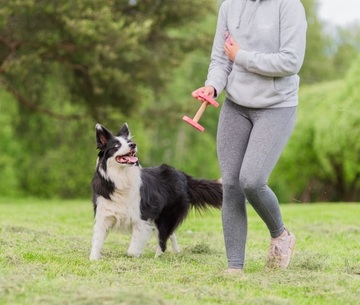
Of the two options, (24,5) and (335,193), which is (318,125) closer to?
(335,193)

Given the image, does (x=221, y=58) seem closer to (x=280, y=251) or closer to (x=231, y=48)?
(x=231, y=48)

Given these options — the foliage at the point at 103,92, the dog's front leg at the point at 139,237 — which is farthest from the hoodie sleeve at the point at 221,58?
the foliage at the point at 103,92

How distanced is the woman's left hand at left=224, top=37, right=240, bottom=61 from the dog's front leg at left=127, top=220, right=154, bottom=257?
2277mm

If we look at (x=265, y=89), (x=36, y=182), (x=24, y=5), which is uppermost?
(x=24, y=5)

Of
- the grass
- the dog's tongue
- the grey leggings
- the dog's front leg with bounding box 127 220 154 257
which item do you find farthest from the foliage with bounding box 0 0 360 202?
the grey leggings

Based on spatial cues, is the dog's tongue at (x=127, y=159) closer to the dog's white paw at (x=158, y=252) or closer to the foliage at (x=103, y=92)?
the dog's white paw at (x=158, y=252)

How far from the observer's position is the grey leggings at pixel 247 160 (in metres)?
5.52

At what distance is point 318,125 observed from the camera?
94.4 ft

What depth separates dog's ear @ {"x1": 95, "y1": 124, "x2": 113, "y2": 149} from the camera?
7055mm

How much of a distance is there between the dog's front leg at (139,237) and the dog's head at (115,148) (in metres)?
0.61

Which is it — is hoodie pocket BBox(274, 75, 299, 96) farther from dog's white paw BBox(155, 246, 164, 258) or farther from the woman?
dog's white paw BBox(155, 246, 164, 258)

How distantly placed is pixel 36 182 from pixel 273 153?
33.6 metres

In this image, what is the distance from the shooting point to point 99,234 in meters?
7.03

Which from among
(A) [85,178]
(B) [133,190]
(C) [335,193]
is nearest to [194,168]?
(A) [85,178]
